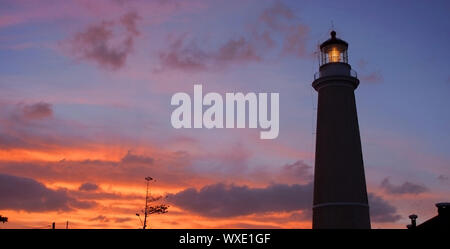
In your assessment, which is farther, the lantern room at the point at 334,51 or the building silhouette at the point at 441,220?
the lantern room at the point at 334,51

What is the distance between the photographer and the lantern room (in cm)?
3838

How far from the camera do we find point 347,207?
111 ft

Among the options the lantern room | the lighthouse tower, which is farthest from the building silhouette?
the lantern room

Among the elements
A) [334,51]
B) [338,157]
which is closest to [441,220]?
[338,157]

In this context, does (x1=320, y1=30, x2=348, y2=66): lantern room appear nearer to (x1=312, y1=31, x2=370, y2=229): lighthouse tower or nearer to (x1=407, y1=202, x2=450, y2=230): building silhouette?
(x1=312, y1=31, x2=370, y2=229): lighthouse tower

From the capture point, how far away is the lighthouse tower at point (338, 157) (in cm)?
3397

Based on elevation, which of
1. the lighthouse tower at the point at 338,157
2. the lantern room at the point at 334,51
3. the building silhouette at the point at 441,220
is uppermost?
the lantern room at the point at 334,51

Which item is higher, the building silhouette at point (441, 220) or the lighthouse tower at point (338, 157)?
the lighthouse tower at point (338, 157)

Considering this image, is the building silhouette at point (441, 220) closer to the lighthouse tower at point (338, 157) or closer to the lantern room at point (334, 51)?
the lighthouse tower at point (338, 157)

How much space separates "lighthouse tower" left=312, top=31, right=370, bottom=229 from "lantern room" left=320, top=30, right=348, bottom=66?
127 centimetres

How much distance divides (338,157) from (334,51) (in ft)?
28.9

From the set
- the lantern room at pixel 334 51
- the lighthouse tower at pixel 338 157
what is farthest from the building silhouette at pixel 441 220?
the lantern room at pixel 334 51

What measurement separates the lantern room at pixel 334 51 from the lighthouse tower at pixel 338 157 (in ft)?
4.16
